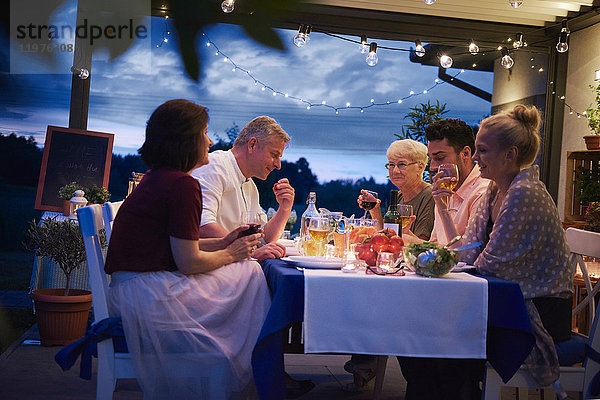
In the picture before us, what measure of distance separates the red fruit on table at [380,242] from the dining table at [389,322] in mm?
180

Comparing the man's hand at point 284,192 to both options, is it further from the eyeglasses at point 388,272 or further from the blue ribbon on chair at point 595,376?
the blue ribbon on chair at point 595,376

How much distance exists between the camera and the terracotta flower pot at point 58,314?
3594mm

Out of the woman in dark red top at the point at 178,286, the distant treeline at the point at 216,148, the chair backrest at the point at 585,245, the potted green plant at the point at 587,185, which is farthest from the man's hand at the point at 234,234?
the potted green plant at the point at 587,185

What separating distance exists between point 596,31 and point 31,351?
5374mm

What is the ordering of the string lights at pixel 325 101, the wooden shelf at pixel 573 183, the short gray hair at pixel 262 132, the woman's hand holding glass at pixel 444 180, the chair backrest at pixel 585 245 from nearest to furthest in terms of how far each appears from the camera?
the chair backrest at pixel 585 245 < the woman's hand holding glass at pixel 444 180 < the short gray hair at pixel 262 132 < the wooden shelf at pixel 573 183 < the string lights at pixel 325 101

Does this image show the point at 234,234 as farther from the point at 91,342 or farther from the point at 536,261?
the point at 536,261

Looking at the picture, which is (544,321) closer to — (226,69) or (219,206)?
(219,206)

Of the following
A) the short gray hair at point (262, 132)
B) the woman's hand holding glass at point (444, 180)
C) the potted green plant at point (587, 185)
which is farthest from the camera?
the potted green plant at point (587, 185)

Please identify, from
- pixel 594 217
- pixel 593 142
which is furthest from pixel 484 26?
pixel 594 217

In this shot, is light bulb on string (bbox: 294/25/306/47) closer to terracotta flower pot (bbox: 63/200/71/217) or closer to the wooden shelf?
terracotta flower pot (bbox: 63/200/71/217)

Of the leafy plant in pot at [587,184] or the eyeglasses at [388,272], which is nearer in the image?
the eyeglasses at [388,272]

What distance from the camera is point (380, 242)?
1.96 metres

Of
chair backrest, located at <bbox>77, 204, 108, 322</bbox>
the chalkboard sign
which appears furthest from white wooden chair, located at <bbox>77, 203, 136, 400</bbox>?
the chalkboard sign

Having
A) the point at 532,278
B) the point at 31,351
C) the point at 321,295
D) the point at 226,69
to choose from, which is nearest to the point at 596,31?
the point at 226,69
